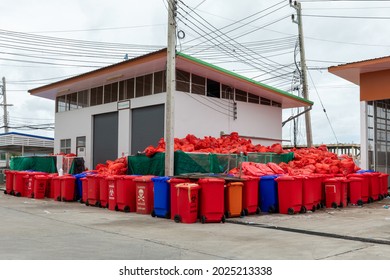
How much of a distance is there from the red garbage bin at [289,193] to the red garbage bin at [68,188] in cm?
962

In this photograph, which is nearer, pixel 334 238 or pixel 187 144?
pixel 334 238

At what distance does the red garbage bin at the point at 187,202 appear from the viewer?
37.9ft

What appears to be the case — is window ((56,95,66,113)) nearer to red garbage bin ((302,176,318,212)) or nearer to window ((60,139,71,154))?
window ((60,139,71,154))

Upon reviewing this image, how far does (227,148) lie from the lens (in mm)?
18688

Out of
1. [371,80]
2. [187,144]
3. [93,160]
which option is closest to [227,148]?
[187,144]

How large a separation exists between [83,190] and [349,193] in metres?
10.4

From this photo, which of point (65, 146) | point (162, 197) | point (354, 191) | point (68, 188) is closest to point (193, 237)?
point (162, 197)

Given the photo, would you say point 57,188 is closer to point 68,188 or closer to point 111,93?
point 68,188

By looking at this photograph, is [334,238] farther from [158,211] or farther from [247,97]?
[247,97]

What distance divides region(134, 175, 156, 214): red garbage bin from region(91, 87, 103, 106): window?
13.4 metres

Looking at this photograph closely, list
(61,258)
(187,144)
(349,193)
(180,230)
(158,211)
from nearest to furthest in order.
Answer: (61,258) → (180,230) → (158,211) → (349,193) → (187,144)

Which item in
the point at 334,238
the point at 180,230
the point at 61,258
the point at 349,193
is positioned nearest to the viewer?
the point at 61,258

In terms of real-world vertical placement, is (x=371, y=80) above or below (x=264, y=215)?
above

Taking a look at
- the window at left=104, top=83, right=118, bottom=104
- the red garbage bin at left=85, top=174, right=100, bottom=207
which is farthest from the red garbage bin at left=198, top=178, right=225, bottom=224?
the window at left=104, top=83, right=118, bottom=104
